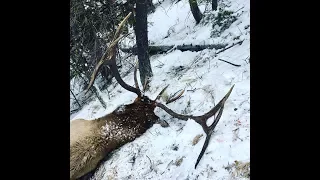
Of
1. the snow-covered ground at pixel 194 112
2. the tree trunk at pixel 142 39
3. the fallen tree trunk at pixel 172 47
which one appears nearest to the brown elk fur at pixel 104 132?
the snow-covered ground at pixel 194 112

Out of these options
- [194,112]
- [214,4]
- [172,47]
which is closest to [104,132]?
[194,112]

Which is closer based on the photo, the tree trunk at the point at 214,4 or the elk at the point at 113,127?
the elk at the point at 113,127

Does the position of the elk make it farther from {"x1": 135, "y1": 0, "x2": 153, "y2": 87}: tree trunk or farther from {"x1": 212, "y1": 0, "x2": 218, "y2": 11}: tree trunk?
{"x1": 212, "y1": 0, "x2": 218, "y2": 11}: tree trunk

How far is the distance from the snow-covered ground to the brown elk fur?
0.13 meters

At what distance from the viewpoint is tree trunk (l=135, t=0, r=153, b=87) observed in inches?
225

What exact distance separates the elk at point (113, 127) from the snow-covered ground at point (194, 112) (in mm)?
116

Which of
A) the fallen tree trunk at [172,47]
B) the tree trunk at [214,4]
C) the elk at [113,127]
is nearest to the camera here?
the elk at [113,127]

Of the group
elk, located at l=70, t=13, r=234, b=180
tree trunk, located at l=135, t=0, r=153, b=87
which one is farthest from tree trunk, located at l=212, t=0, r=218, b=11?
elk, located at l=70, t=13, r=234, b=180

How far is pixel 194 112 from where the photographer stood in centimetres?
468

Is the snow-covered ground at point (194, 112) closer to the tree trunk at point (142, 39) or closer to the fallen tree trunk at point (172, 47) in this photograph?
the fallen tree trunk at point (172, 47)

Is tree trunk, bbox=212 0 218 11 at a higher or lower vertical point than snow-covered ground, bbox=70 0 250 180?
higher

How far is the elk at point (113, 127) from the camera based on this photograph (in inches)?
155
